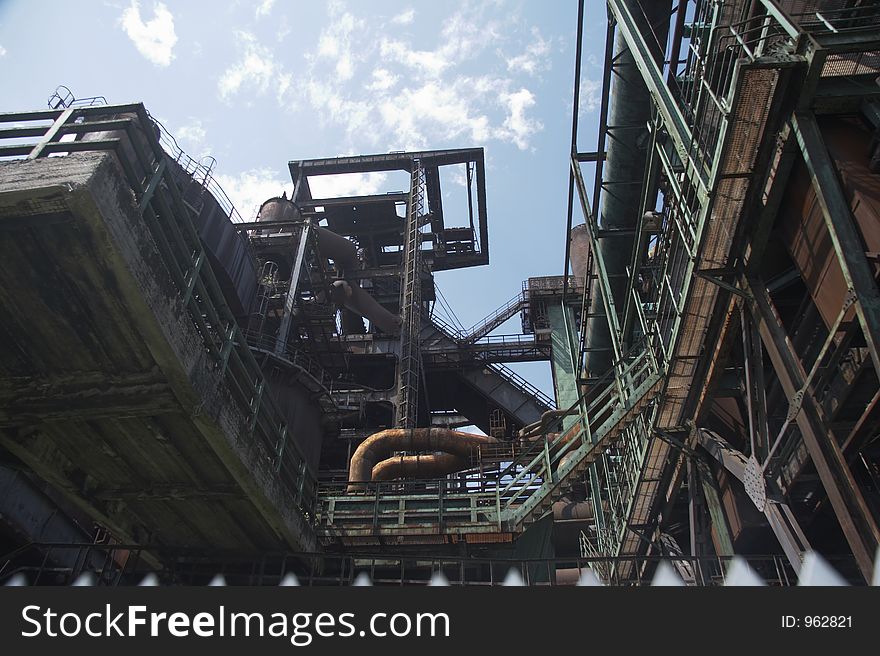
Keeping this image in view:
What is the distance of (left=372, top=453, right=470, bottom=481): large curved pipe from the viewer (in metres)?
16.2

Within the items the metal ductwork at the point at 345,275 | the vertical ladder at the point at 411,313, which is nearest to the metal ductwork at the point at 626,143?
the vertical ladder at the point at 411,313

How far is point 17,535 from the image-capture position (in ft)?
33.1

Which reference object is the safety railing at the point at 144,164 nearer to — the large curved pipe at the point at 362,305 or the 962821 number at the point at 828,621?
the 962821 number at the point at 828,621

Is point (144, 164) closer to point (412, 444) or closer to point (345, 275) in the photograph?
point (412, 444)

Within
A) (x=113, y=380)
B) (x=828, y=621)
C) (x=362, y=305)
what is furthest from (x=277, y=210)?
(x=828, y=621)

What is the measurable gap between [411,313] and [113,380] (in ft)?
58.2

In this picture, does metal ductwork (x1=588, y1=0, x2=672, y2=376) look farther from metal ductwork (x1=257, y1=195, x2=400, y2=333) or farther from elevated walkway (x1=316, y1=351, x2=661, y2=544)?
metal ductwork (x1=257, y1=195, x2=400, y2=333)

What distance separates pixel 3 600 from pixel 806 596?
19.4 feet

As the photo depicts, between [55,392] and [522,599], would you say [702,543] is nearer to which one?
[522,599]

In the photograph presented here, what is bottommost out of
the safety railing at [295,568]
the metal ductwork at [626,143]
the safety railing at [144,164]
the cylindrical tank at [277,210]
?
the safety railing at [295,568]

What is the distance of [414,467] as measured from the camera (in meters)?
16.3

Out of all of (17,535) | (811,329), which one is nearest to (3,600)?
(17,535)

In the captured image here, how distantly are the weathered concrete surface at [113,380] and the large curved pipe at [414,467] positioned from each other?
7.49m

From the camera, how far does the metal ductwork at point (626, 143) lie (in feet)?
31.8
